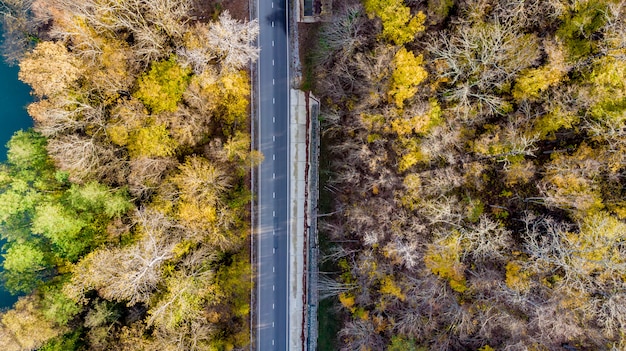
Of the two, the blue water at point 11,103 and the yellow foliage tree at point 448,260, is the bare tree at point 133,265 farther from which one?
the yellow foliage tree at point 448,260

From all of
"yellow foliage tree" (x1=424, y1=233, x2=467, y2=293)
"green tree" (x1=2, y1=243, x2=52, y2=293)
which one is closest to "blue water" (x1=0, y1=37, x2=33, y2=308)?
"green tree" (x1=2, y1=243, x2=52, y2=293)

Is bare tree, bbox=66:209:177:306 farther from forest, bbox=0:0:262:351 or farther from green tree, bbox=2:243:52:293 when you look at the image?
green tree, bbox=2:243:52:293

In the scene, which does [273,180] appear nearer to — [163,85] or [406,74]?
[163,85]

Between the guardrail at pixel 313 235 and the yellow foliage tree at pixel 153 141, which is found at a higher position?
the yellow foliage tree at pixel 153 141

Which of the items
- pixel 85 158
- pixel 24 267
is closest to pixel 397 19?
pixel 85 158

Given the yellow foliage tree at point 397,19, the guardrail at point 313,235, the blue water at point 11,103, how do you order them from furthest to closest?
the blue water at point 11,103
the guardrail at point 313,235
the yellow foliage tree at point 397,19

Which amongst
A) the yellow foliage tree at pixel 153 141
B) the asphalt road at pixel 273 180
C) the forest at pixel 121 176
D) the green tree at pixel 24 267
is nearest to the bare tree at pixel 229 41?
the forest at pixel 121 176
